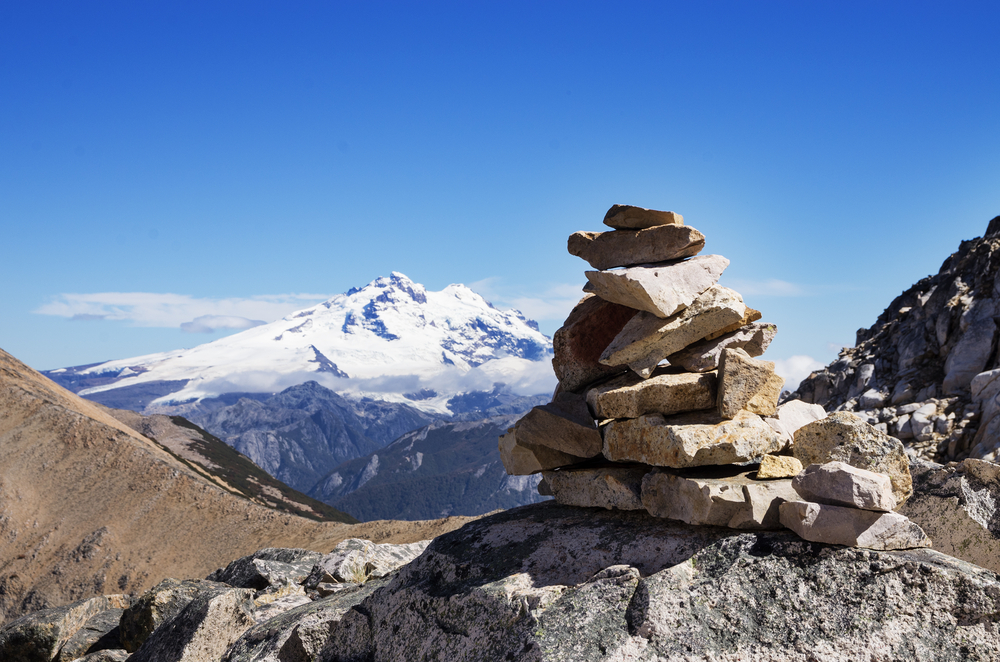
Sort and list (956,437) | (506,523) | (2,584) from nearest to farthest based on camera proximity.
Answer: (506,523) → (956,437) → (2,584)

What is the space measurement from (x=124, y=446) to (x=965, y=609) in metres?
56.1

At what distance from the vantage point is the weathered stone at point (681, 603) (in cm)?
642

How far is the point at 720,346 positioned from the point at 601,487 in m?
2.75

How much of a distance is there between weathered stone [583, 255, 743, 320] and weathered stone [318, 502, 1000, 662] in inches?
119

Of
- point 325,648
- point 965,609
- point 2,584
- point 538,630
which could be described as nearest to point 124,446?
point 2,584

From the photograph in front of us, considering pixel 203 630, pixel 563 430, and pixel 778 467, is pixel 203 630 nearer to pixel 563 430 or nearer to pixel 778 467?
pixel 563 430

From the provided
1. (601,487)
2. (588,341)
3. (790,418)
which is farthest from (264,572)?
(790,418)

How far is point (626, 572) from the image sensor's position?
7.70 metres

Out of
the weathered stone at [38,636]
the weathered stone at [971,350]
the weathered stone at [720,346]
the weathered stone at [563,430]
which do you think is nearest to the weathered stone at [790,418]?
the weathered stone at [720,346]

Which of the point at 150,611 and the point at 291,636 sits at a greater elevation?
the point at 291,636

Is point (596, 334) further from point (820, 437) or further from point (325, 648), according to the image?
point (325, 648)

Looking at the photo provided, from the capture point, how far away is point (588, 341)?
11.2 metres

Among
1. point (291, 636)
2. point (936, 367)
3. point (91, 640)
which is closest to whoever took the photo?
point (291, 636)

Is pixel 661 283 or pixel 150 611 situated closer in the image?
pixel 661 283
